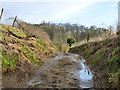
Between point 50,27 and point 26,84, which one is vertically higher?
point 50,27

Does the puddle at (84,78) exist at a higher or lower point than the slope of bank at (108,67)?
lower

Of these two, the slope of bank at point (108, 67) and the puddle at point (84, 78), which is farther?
the puddle at point (84, 78)

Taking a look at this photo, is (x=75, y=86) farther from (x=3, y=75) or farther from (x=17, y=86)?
(x=3, y=75)

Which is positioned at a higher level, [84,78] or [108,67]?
[108,67]

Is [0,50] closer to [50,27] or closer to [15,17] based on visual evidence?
[15,17]

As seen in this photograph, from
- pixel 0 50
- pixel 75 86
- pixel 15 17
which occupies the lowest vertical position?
pixel 75 86

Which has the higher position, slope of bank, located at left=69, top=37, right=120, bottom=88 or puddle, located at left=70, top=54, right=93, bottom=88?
slope of bank, located at left=69, top=37, right=120, bottom=88

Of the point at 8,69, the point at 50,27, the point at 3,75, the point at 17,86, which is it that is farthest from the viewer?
the point at 50,27

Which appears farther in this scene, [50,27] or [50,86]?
[50,27]

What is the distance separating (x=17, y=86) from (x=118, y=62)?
144 inches

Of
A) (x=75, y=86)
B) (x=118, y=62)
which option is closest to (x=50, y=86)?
(x=75, y=86)

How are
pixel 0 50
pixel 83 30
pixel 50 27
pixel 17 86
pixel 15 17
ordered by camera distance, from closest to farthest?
pixel 17 86 → pixel 0 50 → pixel 15 17 → pixel 50 27 → pixel 83 30

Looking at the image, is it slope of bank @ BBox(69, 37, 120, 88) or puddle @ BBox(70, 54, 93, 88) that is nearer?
slope of bank @ BBox(69, 37, 120, 88)

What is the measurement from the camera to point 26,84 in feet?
11.1
